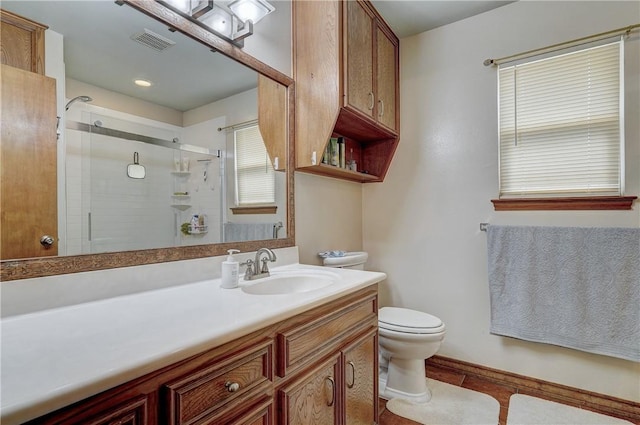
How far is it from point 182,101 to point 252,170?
48 centimetres

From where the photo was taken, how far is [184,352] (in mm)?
692

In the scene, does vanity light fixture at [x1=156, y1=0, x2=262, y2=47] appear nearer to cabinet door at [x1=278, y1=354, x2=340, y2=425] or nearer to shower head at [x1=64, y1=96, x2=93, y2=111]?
shower head at [x1=64, y1=96, x2=93, y2=111]

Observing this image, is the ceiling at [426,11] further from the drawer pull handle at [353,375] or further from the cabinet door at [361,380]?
the drawer pull handle at [353,375]

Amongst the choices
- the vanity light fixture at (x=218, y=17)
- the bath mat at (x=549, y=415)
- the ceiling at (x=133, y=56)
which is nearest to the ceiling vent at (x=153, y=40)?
the ceiling at (x=133, y=56)

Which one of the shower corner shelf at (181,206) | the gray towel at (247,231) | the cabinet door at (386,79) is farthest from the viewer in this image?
the cabinet door at (386,79)

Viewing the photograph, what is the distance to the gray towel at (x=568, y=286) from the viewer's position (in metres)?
1.72

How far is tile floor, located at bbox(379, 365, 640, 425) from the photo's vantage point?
5.67ft

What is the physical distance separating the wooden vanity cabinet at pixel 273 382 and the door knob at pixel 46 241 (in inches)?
24.4

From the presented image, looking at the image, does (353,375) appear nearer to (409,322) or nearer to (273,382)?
(273,382)

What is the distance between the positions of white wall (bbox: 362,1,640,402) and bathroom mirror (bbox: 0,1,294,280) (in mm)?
770

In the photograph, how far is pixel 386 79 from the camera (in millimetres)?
2268

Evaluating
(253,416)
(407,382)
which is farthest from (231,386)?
(407,382)

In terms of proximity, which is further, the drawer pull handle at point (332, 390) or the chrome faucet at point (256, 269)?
the chrome faucet at point (256, 269)

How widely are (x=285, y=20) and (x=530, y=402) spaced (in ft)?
8.92
